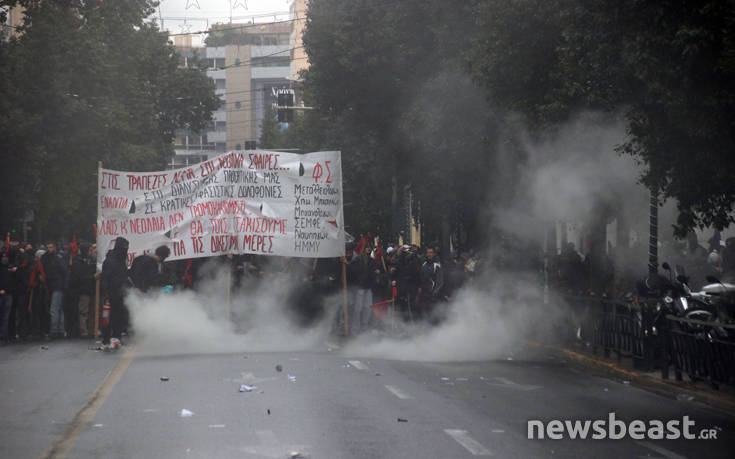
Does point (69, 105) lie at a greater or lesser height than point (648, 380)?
greater

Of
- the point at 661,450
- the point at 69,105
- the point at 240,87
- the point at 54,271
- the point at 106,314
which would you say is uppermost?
the point at 240,87

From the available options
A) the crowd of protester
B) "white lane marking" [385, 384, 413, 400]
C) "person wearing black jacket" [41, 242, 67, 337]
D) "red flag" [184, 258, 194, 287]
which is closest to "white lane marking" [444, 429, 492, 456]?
"white lane marking" [385, 384, 413, 400]

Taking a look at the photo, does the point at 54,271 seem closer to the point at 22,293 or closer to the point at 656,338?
the point at 22,293

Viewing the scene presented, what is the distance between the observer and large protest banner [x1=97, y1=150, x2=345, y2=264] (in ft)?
61.3

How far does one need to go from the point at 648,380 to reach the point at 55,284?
38.4ft

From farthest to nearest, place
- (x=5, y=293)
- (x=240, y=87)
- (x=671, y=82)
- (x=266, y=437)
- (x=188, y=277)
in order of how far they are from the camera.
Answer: (x=240, y=87) → (x=5, y=293) → (x=188, y=277) → (x=671, y=82) → (x=266, y=437)

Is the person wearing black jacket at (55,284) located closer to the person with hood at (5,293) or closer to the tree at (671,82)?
the person with hood at (5,293)

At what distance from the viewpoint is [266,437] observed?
907cm

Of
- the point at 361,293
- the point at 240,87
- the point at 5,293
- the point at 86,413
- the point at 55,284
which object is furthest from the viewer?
the point at 240,87

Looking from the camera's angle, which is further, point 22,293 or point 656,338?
point 22,293

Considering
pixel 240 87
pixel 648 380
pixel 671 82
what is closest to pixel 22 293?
pixel 648 380

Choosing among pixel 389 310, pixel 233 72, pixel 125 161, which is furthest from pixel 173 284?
pixel 233 72

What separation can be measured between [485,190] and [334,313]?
938cm

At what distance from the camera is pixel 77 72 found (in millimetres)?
38375
